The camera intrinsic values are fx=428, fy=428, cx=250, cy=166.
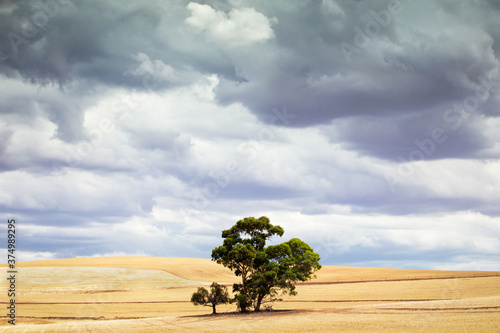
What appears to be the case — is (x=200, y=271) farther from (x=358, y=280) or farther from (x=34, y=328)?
(x=34, y=328)

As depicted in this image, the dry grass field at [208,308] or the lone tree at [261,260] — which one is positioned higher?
the lone tree at [261,260]

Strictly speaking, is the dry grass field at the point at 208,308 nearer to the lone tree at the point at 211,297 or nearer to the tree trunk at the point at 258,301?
the lone tree at the point at 211,297

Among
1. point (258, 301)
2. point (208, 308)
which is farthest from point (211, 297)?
point (208, 308)

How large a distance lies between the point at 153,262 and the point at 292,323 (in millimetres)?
98242

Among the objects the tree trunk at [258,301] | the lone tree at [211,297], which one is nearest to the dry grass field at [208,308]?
the lone tree at [211,297]

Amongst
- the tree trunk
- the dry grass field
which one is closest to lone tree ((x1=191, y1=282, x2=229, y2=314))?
the dry grass field

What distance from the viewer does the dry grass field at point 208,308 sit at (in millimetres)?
37750

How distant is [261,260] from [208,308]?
56.3 feet

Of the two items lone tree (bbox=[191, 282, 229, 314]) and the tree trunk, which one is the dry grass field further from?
the tree trunk

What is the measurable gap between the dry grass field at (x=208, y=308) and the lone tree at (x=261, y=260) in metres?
2.86

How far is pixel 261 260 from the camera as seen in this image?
173ft

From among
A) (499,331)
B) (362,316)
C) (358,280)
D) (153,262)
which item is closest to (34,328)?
(362,316)

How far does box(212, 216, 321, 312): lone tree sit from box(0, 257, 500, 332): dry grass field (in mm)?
2860

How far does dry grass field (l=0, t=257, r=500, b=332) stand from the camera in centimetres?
3775
